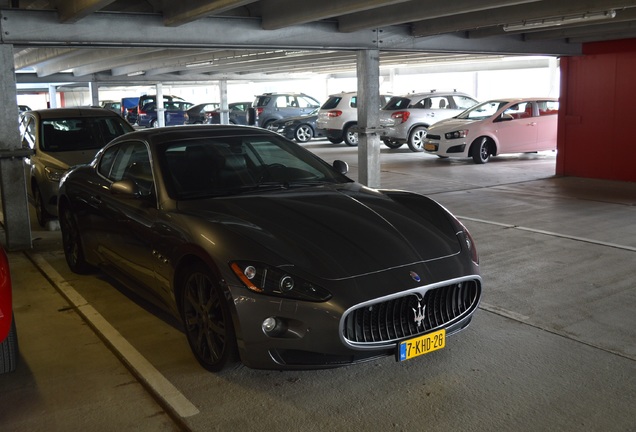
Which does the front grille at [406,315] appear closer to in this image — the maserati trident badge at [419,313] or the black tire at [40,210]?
the maserati trident badge at [419,313]

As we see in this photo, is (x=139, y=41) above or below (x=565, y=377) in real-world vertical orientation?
above

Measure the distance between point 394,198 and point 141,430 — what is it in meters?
2.30

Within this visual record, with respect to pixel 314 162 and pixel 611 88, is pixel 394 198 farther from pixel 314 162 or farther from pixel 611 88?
pixel 611 88

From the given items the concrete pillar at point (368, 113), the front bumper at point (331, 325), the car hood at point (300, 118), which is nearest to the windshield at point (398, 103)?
the car hood at point (300, 118)

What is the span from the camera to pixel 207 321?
3.93 m

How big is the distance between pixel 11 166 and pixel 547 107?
1254cm

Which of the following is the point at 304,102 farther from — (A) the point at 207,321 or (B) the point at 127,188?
(A) the point at 207,321

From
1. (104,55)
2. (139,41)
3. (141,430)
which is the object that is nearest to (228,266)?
(141,430)

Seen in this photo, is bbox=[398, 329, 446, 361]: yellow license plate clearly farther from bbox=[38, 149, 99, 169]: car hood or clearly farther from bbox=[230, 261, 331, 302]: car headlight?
bbox=[38, 149, 99, 169]: car hood

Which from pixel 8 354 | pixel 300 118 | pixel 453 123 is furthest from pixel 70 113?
pixel 300 118

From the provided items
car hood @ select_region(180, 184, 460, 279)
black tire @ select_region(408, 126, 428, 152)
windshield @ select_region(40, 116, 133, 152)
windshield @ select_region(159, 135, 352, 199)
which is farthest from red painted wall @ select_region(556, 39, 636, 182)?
car hood @ select_region(180, 184, 460, 279)

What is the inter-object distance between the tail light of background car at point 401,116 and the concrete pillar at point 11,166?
39.9ft

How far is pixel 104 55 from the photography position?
1481cm

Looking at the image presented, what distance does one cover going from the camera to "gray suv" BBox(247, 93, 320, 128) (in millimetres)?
23594
